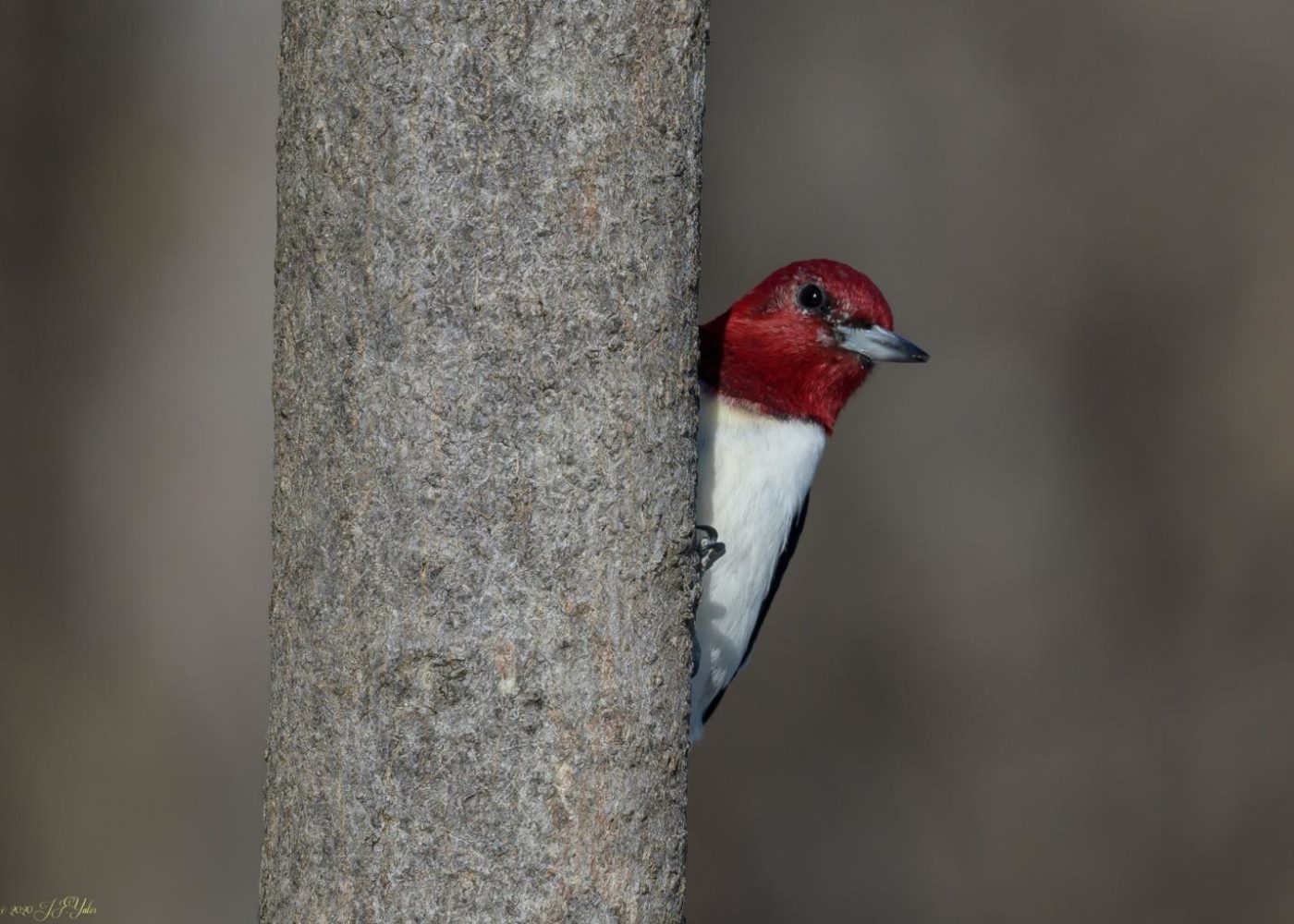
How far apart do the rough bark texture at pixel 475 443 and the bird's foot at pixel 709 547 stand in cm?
91

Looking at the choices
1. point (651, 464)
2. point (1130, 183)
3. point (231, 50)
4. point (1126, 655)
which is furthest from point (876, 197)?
point (651, 464)

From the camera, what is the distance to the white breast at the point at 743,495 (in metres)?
3.32

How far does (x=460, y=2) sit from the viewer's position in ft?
7.07

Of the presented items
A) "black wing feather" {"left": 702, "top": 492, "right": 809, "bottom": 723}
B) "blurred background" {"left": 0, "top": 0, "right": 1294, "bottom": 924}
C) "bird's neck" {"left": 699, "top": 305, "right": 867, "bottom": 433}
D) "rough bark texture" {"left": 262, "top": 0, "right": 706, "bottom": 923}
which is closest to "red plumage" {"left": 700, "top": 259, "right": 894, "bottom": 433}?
"bird's neck" {"left": 699, "top": 305, "right": 867, "bottom": 433}

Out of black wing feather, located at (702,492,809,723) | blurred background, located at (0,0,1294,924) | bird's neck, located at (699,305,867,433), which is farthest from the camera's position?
→ blurred background, located at (0,0,1294,924)

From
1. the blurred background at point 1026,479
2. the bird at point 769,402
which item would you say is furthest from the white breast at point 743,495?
the blurred background at point 1026,479

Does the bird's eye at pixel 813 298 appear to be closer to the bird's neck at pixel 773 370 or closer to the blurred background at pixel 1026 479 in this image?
the bird's neck at pixel 773 370

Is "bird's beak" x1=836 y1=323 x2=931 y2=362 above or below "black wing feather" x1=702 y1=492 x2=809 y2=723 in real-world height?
above

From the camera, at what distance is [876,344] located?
354 centimetres

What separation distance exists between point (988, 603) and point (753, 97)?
9.26 feet

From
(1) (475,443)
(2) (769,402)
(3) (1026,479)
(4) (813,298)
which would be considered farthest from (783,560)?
(3) (1026,479)

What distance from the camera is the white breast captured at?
3324mm

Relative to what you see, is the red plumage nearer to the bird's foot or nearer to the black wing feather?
the black wing feather

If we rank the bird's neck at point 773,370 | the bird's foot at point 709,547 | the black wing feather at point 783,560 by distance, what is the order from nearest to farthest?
the bird's foot at point 709,547 < the bird's neck at point 773,370 < the black wing feather at point 783,560
